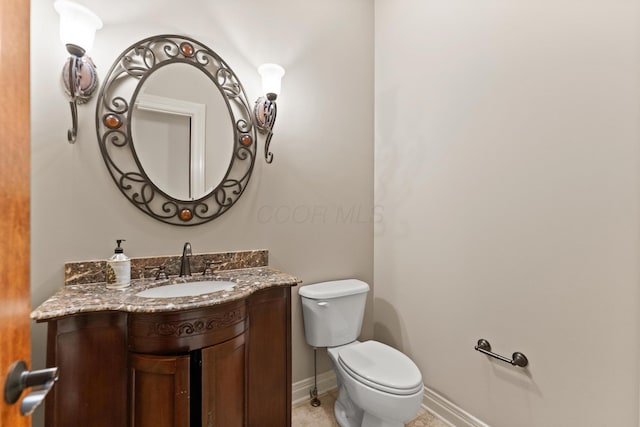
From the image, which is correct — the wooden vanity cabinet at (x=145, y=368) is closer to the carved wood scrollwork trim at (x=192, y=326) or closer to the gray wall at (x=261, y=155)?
the carved wood scrollwork trim at (x=192, y=326)

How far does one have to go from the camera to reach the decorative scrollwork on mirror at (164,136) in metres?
1.41

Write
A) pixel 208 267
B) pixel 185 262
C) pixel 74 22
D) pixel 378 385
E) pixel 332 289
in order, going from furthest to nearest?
pixel 332 289, pixel 208 267, pixel 185 262, pixel 378 385, pixel 74 22

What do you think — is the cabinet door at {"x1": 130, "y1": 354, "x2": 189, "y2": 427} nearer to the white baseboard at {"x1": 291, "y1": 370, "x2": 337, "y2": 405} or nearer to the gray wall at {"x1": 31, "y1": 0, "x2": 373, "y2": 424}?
the gray wall at {"x1": 31, "y1": 0, "x2": 373, "y2": 424}

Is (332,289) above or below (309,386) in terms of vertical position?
above

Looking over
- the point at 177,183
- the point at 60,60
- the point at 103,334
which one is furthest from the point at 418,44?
the point at 103,334

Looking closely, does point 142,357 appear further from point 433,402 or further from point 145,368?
point 433,402

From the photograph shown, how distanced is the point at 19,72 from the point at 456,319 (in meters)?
1.98

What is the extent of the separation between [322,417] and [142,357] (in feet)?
3.99

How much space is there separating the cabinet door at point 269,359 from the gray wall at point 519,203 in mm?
951

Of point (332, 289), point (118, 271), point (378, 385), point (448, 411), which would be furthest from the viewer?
point (332, 289)

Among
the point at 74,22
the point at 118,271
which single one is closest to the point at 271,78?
the point at 74,22

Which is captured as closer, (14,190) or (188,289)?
(14,190)

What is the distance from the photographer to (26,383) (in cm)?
48

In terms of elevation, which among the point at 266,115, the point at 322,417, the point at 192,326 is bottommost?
the point at 322,417
